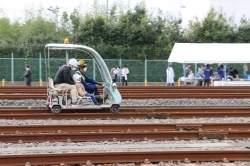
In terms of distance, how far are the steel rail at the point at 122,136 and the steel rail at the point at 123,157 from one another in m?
2.16

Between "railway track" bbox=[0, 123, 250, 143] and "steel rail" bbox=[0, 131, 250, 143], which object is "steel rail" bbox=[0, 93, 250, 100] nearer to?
"railway track" bbox=[0, 123, 250, 143]

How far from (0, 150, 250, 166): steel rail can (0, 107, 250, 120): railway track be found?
602 cm

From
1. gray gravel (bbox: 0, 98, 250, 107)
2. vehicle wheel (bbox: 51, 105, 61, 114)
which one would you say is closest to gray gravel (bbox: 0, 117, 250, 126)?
vehicle wheel (bbox: 51, 105, 61, 114)

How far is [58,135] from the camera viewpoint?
12516 millimetres

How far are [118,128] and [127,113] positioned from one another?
310 centimetres

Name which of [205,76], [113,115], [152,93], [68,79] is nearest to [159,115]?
[113,115]

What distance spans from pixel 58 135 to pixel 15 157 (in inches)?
102

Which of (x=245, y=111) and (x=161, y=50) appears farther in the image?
(x=161, y=50)

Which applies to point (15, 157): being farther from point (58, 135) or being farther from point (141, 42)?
point (141, 42)

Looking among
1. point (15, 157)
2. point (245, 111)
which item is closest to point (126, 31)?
point (245, 111)

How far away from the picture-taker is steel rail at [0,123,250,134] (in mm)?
13656

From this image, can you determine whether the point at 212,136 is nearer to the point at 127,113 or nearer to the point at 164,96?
the point at 127,113

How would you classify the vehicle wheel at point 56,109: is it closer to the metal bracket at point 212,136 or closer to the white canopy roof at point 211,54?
the metal bracket at point 212,136

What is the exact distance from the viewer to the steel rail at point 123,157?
10.0 m
